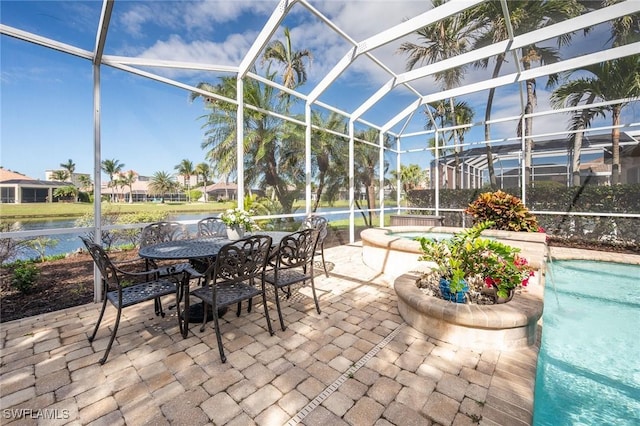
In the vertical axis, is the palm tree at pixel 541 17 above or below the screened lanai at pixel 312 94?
above

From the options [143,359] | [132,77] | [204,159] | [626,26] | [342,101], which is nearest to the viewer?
[143,359]

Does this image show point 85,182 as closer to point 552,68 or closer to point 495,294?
point 495,294

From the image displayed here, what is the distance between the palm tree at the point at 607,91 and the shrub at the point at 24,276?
36.2 ft

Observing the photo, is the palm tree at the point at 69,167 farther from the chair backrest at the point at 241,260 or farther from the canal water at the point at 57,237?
the chair backrest at the point at 241,260

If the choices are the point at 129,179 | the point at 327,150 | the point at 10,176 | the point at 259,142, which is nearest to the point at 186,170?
the point at 129,179

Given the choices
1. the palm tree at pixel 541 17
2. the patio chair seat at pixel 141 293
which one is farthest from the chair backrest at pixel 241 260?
the palm tree at pixel 541 17

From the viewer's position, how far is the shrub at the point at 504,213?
5.64 meters

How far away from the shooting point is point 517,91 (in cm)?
657

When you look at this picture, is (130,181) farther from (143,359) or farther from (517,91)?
(517,91)

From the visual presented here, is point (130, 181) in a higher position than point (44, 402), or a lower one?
higher

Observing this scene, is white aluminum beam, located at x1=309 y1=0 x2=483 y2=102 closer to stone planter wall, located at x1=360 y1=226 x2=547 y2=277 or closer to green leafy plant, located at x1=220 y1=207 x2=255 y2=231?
stone planter wall, located at x1=360 y1=226 x2=547 y2=277

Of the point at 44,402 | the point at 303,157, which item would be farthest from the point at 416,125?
the point at 44,402

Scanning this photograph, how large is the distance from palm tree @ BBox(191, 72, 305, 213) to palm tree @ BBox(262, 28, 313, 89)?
13.0 feet

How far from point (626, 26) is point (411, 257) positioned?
22.2 feet
